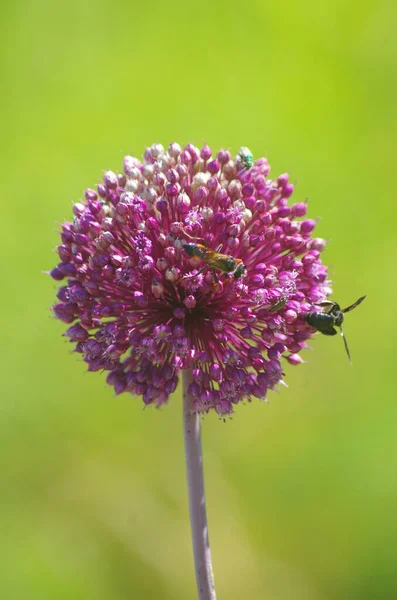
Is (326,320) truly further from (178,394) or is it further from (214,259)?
(178,394)

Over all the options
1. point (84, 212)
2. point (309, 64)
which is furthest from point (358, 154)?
point (84, 212)

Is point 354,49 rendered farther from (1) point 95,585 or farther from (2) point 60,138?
(1) point 95,585

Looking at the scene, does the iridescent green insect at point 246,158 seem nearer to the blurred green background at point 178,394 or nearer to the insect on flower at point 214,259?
the insect on flower at point 214,259

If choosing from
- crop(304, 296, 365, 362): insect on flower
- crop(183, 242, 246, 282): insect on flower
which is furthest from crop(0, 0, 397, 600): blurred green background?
crop(183, 242, 246, 282): insect on flower

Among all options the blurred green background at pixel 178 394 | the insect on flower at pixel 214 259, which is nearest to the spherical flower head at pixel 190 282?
the insect on flower at pixel 214 259

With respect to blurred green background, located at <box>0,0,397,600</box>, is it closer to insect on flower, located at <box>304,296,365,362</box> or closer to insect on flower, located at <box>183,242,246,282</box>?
insect on flower, located at <box>304,296,365,362</box>

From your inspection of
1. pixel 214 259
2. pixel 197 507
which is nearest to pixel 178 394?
pixel 197 507

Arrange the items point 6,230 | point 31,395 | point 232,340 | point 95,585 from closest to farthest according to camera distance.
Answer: point 232,340, point 95,585, point 31,395, point 6,230
